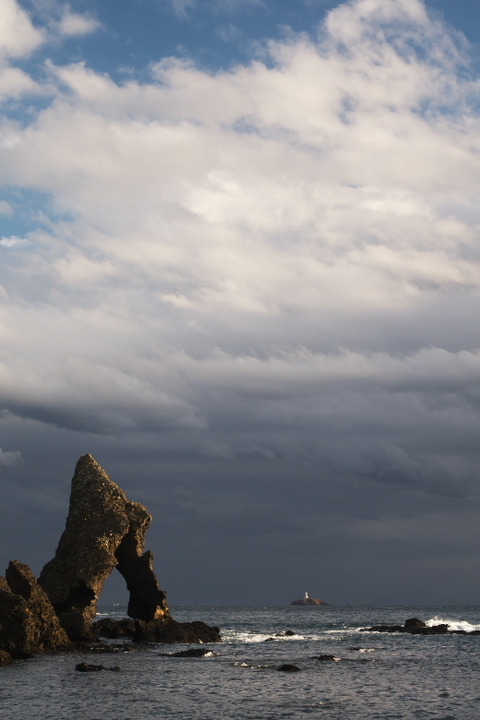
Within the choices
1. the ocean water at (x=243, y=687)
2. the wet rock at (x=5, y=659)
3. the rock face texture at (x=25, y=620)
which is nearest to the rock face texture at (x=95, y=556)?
the rock face texture at (x=25, y=620)

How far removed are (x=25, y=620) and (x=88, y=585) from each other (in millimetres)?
7825

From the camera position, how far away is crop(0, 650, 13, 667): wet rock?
131 feet

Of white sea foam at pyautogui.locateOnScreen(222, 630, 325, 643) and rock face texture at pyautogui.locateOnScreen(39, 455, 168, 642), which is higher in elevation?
rock face texture at pyautogui.locateOnScreen(39, 455, 168, 642)

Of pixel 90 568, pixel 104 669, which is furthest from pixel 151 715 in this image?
pixel 90 568

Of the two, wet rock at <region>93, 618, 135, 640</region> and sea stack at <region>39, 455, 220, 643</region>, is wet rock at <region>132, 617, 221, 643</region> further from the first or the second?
wet rock at <region>93, 618, 135, 640</region>

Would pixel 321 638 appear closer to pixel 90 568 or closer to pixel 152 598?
pixel 152 598

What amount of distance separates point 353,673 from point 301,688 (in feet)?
23.1

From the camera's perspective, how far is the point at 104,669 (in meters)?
37.7

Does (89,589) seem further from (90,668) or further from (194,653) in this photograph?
(90,668)

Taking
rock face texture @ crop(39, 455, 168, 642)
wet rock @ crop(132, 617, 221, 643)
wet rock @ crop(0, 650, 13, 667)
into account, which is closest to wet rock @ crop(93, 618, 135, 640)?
rock face texture @ crop(39, 455, 168, 642)

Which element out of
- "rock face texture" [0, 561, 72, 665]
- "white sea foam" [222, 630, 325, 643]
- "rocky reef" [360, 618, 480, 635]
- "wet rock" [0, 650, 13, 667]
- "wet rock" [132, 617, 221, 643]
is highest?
"rock face texture" [0, 561, 72, 665]

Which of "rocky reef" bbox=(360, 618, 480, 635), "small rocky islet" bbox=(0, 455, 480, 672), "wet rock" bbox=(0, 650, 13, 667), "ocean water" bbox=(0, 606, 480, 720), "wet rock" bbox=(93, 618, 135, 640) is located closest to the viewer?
"ocean water" bbox=(0, 606, 480, 720)

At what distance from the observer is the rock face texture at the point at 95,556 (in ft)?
167

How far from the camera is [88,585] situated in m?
50.6
